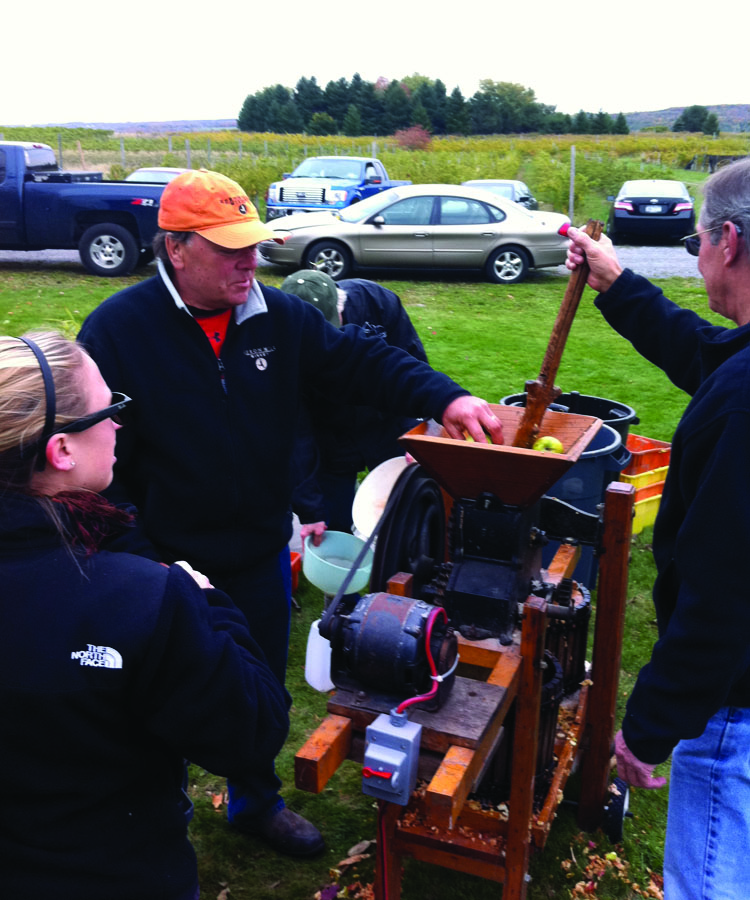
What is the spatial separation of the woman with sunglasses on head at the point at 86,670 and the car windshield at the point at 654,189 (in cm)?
1953

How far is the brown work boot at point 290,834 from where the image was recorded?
3.13 metres

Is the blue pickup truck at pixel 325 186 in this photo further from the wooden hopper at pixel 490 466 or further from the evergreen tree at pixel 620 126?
the evergreen tree at pixel 620 126

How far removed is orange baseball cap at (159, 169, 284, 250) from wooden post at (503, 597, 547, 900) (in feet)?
4.66

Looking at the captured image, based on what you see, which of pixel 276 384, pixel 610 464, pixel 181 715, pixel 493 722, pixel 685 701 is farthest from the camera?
pixel 610 464

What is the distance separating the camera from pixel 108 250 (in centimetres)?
1332

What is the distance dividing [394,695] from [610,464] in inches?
111

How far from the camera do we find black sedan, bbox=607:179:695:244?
61.7 ft

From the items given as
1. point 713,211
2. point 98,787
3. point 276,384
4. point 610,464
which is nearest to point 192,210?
point 276,384

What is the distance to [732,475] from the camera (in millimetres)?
1751

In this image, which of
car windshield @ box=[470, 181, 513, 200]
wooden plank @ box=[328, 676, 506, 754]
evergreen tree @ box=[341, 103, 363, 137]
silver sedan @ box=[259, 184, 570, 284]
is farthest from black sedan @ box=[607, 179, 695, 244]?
evergreen tree @ box=[341, 103, 363, 137]

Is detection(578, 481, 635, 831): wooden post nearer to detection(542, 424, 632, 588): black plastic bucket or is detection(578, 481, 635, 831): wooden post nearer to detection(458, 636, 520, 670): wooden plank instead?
detection(458, 636, 520, 670): wooden plank

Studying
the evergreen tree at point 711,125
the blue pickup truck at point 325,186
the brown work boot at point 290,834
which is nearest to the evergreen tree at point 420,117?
the evergreen tree at point 711,125

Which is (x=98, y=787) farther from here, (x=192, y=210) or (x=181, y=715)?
(x=192, y=210)

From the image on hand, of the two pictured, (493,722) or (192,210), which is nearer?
(493,722)
